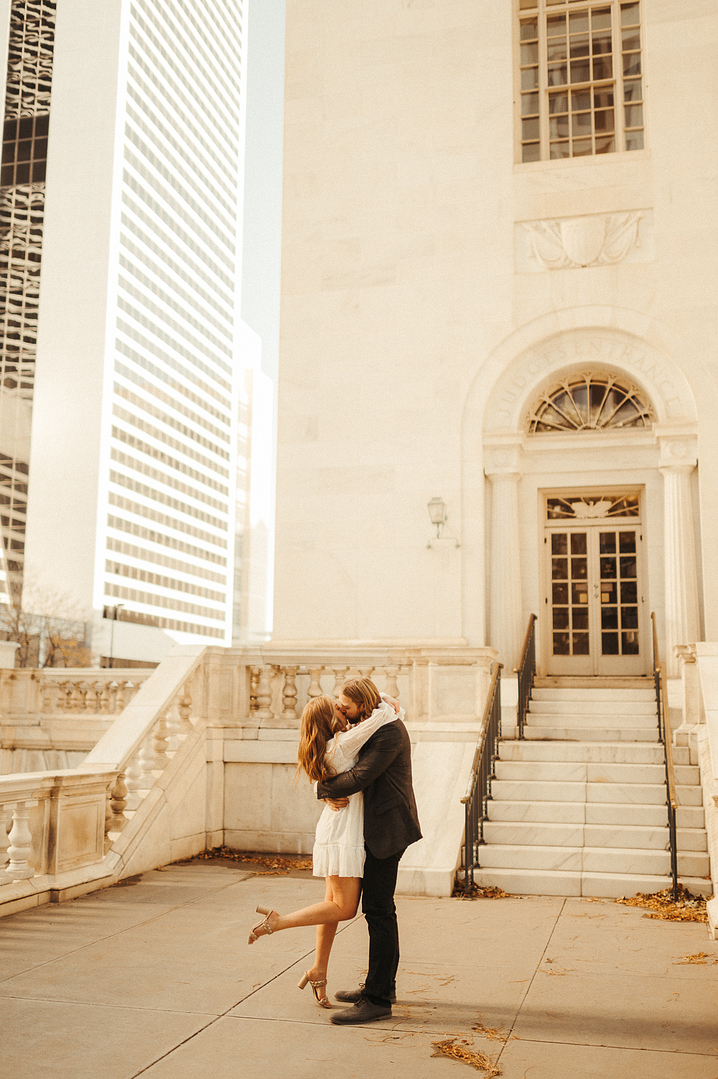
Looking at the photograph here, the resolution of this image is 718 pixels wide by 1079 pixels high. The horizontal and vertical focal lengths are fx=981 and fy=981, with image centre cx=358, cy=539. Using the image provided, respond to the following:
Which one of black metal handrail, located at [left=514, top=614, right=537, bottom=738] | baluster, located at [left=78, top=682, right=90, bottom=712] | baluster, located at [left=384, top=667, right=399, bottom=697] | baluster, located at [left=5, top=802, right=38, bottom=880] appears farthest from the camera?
baluster, located at [left=78, top=682, right=90, bottom=712]

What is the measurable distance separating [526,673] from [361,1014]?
9351mm

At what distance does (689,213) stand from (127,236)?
105154mm

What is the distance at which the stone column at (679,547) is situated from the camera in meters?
16.2

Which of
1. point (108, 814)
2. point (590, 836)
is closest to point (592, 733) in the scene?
point (590, 836)

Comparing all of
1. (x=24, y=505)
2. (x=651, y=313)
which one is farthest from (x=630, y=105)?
(x=24, y=505)

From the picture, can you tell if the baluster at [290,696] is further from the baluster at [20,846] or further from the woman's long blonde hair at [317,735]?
the woman's long blonde hair at [317,735]

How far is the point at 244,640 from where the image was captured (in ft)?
513

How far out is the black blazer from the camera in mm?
5559

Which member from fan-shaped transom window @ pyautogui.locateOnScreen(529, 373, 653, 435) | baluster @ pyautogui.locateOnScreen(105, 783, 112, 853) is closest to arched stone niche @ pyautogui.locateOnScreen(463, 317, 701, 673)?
fan-shaped transom window @ pyautogui.locateOnScreen(529, 373, 653, 435)

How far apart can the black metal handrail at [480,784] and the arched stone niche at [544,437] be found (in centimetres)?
554

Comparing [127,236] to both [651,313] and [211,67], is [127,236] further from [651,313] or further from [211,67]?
[651,313]

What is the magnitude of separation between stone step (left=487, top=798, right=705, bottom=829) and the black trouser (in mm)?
4936

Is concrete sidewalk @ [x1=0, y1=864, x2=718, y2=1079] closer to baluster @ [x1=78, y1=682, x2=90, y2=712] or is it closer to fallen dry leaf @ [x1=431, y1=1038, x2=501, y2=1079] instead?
fallen dry leaf @ [x1=431, y1=1038, x2=501, y2=1079]

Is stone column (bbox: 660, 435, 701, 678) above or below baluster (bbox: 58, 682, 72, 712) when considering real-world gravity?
above
